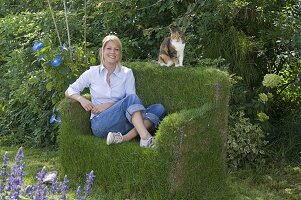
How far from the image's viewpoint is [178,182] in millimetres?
3127

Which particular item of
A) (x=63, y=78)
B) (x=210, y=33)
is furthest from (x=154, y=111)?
(x=210, y=33)

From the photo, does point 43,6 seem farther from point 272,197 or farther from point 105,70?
point 272,197

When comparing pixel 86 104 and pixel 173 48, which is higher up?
pixel 173 48

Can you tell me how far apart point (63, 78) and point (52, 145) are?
3.15 feet

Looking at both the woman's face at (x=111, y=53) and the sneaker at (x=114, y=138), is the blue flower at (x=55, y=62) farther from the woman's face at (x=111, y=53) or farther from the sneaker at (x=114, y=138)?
the sneaker at (x=114, y=138)

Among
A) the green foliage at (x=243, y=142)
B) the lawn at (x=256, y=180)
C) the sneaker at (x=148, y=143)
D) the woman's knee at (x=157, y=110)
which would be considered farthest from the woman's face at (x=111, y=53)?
the green foliage at (x=243, y=142)

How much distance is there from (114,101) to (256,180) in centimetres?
131

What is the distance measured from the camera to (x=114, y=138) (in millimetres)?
3379

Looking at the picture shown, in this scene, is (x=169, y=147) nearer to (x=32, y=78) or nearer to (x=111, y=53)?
(x=111, y=53)

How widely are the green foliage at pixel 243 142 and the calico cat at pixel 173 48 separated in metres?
0.87

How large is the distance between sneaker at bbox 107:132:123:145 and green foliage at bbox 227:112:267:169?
1.21 metres

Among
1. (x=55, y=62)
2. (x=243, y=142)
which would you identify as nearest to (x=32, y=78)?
(x=55, y=62)

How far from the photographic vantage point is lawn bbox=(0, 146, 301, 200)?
364 cm

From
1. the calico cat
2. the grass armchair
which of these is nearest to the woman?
the grass armchair
